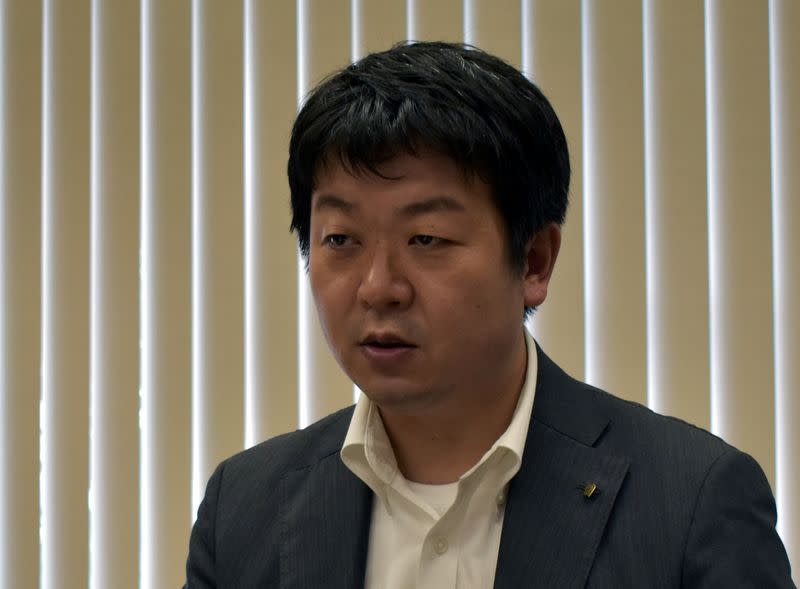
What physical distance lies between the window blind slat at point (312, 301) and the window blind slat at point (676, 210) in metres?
0.71

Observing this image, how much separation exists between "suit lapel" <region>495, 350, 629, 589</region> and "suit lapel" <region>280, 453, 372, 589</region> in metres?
0.21

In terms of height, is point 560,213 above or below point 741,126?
below

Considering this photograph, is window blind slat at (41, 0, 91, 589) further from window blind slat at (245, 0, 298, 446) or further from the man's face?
the man's face

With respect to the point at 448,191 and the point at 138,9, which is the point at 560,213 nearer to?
the point at 448,191

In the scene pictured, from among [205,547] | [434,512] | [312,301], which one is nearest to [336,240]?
[434,512]

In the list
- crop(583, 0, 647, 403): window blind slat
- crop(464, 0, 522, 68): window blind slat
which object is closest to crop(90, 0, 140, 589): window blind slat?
crop(464, 0, 522, 68): window blind slat

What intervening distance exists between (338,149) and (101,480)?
1518 mm

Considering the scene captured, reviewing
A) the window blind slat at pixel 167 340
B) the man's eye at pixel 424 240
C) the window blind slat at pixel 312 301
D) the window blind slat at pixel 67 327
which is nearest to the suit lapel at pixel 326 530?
the man's eye at pixel 424 240

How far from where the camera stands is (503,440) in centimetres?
138

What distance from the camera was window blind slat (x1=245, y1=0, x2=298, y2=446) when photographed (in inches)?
98.7

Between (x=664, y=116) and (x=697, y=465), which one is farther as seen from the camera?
(x=664, y=116)

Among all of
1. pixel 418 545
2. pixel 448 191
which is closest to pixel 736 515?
pixel 418 545

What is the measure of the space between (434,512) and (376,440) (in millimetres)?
133

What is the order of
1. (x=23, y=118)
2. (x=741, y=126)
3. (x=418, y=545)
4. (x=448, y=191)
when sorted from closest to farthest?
(x=448, y=191) → (x=418, y=545) → (x=741, y=126) → (x=23, y=118)
